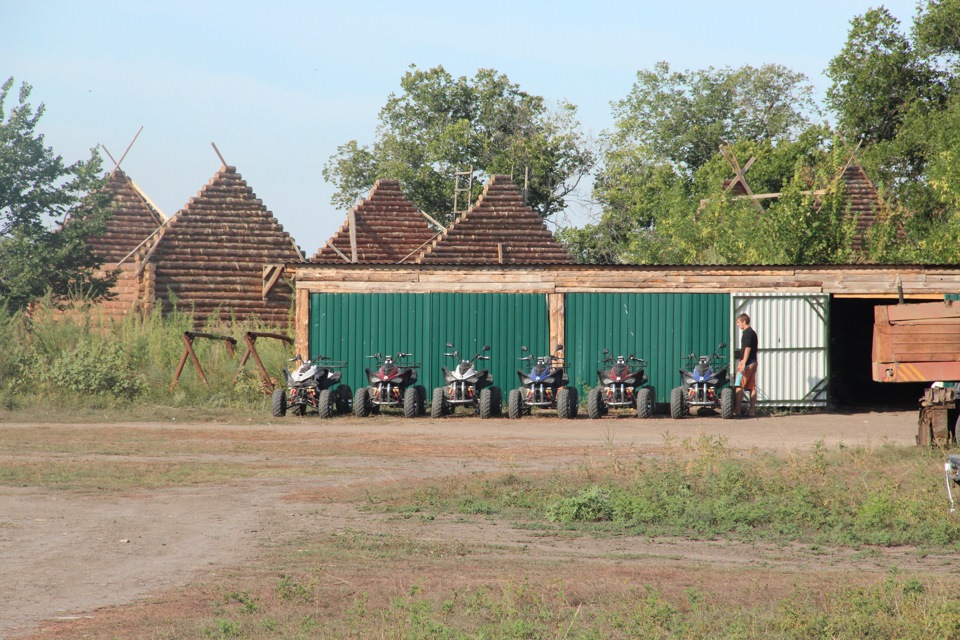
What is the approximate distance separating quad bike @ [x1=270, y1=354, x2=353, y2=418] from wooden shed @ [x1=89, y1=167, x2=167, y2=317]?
14.7m

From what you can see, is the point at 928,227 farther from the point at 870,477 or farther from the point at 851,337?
the point at 870,477

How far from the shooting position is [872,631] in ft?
19.9

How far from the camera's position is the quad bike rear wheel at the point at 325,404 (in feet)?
63.3

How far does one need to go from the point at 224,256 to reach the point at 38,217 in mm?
5346

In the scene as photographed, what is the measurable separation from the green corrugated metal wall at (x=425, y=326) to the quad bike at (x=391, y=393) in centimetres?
176

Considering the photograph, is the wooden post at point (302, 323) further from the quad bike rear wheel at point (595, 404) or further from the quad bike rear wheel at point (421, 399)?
the quad bike rear wheel at point (595, 404)

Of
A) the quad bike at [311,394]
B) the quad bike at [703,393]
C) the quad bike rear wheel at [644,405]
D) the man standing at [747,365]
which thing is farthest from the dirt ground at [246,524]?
the quad bike rear wheel at [644,405]

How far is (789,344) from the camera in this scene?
21812mm

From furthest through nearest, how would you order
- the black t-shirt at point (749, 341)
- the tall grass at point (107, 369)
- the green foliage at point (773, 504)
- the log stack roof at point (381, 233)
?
the log stack roof at point (381, 233), the tall grass at point (107, 369), the black t-shirt at point (749, 341), the green foliage at point (773, 504)

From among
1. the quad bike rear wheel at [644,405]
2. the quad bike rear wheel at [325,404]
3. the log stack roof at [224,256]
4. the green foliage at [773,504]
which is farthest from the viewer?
the log stack roof at [224,256]

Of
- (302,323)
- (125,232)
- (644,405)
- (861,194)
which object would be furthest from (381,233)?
(861,194)

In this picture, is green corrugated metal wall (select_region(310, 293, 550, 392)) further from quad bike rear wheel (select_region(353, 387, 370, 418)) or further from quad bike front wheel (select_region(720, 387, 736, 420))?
quad bike front wheel (select_region(720, 387, 736, 420))

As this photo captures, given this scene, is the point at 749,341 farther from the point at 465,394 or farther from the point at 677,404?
the point at 465,394

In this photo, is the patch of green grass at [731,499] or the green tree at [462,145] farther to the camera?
the green tree at [462,145]
